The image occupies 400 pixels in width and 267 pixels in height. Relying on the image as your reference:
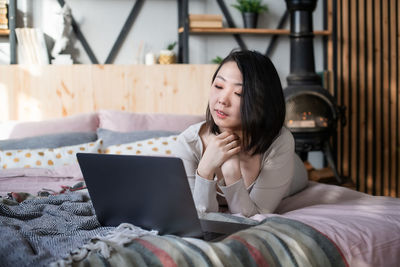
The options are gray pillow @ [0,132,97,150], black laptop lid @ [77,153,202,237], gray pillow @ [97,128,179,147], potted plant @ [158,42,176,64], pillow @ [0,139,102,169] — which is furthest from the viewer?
potted plant @ [158,42,176,64]

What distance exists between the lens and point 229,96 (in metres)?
1.63

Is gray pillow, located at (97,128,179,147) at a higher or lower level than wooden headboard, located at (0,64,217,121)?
lower

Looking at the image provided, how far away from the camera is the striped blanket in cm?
107

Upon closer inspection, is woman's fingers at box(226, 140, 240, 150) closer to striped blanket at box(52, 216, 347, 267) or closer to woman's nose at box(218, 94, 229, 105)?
woman's nose at box(218, 94, 229, 105)

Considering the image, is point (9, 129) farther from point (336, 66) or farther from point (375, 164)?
point (375, 164)

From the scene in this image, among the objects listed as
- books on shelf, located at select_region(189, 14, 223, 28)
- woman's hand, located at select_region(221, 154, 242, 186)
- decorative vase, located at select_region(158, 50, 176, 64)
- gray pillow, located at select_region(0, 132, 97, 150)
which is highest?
books on shelf, located at select_region(189, 14, 223, 28)

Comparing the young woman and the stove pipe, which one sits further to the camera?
the stove pipe

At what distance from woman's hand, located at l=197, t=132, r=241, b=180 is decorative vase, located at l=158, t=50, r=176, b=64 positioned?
7.28ft

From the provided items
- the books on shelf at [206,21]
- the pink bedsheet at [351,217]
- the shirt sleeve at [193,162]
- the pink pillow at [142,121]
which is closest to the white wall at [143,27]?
the books on shelf at [206,21]

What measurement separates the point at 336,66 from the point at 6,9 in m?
2.85

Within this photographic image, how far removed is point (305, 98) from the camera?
11.8 ft

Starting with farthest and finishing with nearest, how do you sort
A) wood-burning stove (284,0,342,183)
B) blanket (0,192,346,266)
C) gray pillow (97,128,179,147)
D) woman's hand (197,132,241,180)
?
wood-burning stove (284,0,342,183), gray pillow (97,128,179,147), woman's hand (197,132,241,180), blanket (0,192,346,266)

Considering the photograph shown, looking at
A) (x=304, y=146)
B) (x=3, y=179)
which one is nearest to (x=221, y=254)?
(x=3, y=179)

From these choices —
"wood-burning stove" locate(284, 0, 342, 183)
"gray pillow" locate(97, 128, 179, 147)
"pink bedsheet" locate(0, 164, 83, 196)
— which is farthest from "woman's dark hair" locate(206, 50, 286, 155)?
"wood-burning stove" locate(284, 0, 342, 183)
